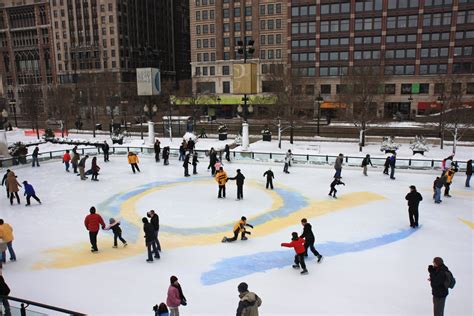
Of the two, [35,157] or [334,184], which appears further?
[35,157]

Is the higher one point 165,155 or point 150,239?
point 165,155

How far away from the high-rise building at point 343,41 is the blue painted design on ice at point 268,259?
43.5 metres

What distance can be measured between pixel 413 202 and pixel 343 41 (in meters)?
57.2

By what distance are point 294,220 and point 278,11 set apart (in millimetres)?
62056

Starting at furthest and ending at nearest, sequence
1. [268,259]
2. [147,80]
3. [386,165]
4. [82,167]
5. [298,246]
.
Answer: [147,80], [386,165], [82,167], [268,259], [298,246]

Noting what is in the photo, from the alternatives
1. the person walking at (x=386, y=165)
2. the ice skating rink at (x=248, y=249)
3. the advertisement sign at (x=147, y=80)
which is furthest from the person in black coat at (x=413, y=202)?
the advertisement sign at (x=147, y=80)

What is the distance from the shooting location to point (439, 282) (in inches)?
320

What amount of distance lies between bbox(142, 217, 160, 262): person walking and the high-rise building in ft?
151

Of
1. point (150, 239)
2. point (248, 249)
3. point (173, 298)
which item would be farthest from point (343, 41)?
point (173, 298)

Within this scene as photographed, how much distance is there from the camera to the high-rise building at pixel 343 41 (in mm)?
60156

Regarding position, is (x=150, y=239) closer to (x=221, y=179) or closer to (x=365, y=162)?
(x=221, y=179)

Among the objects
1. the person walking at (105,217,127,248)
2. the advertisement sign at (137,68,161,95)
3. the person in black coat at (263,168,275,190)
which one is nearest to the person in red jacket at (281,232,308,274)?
the person walking at (105,217,127,248)

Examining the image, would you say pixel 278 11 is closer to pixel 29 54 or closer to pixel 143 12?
Answer: pixel 143 12

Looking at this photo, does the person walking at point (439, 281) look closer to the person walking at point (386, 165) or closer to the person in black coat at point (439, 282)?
the person in black coat at point (439, 282)
